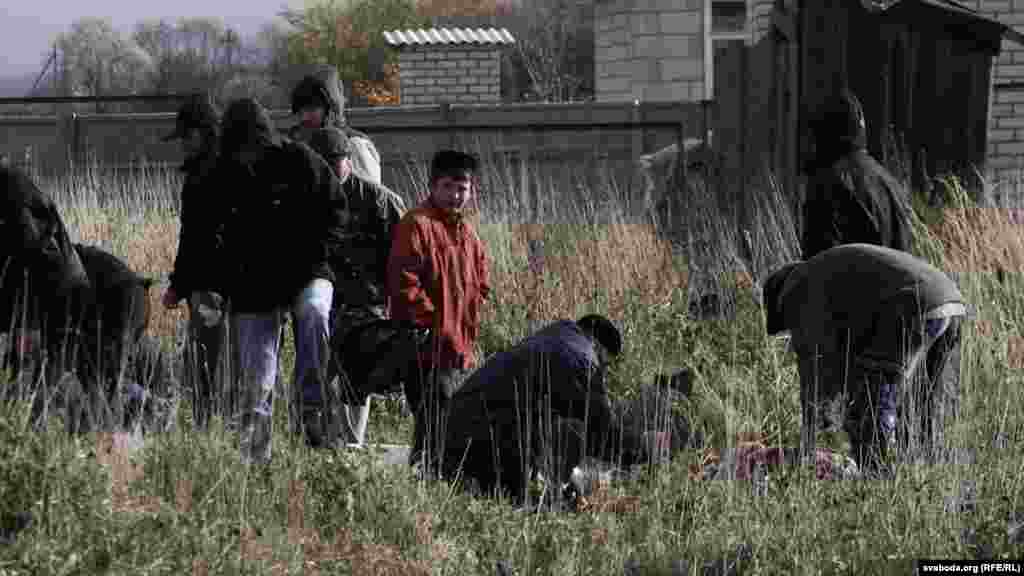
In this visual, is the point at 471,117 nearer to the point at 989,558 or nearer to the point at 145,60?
the point at 989,558

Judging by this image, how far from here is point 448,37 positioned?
26.6 metres

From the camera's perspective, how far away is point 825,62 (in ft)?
40.8

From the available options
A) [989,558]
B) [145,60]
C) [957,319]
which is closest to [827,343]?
[957,319]

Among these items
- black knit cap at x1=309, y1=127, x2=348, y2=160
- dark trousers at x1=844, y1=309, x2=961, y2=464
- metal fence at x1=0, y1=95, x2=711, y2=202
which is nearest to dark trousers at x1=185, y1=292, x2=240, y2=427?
black knit cap at x1=309, y1=127, x2=348, y2=160

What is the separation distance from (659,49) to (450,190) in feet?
62.7

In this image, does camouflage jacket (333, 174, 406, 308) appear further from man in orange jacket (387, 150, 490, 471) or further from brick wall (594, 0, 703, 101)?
brick wall (594, 0, 703, 101)

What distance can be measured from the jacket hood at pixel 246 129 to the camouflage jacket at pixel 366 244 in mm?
628

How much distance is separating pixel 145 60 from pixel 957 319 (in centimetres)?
5479

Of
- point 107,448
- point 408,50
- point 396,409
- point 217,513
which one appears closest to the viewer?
point 217,513

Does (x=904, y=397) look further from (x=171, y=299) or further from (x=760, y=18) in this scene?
(x=760, y=18)

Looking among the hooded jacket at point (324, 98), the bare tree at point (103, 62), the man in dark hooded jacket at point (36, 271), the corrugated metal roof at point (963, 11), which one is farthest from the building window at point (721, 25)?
the bare tree at point (103, 62)

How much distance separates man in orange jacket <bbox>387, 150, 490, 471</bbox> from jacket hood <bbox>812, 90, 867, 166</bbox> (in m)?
1.57

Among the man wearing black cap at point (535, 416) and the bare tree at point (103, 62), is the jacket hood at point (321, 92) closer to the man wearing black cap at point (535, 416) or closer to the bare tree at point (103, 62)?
the man wearing black cap at point (535, 416)

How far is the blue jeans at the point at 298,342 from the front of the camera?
7230 millimetres
